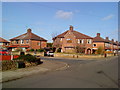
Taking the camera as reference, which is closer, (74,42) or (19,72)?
(19,72)

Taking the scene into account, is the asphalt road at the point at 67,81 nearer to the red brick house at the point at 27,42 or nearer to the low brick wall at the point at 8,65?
the low brick wall at the point at 8,65

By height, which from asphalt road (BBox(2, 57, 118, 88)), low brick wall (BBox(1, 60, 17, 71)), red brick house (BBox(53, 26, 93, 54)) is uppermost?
red brick house (BBox(53, 26, 93, 54))

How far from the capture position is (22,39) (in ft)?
163

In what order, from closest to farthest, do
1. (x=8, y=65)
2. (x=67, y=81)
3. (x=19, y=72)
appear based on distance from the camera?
(x=67, y=81), (x=19, y=72), (x=8, y=65)

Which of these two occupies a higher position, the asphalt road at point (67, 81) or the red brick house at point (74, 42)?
the red brick house at point (74, 42)

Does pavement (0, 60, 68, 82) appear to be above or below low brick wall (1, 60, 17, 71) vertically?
below

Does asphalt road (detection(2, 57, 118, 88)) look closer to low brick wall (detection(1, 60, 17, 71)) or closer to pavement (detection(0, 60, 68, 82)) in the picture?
pavement (detection(0, 60, 68, 82))

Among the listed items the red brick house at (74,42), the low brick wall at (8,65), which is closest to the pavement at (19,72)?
the low brick wall at (8,65)

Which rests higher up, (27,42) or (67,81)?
(27,42)

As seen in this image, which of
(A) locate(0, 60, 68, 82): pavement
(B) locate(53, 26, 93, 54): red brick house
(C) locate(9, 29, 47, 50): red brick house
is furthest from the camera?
(C) locate(9, 29, 47, 50): red brick house

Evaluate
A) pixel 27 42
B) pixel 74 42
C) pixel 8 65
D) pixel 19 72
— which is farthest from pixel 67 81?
pixel 27 42

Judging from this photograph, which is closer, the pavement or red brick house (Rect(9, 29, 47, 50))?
the pavement

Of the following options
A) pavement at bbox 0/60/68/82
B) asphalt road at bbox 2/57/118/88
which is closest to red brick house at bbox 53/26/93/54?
pavement at bbox 0/60/68/82

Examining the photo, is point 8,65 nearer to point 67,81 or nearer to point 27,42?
point 67,81
